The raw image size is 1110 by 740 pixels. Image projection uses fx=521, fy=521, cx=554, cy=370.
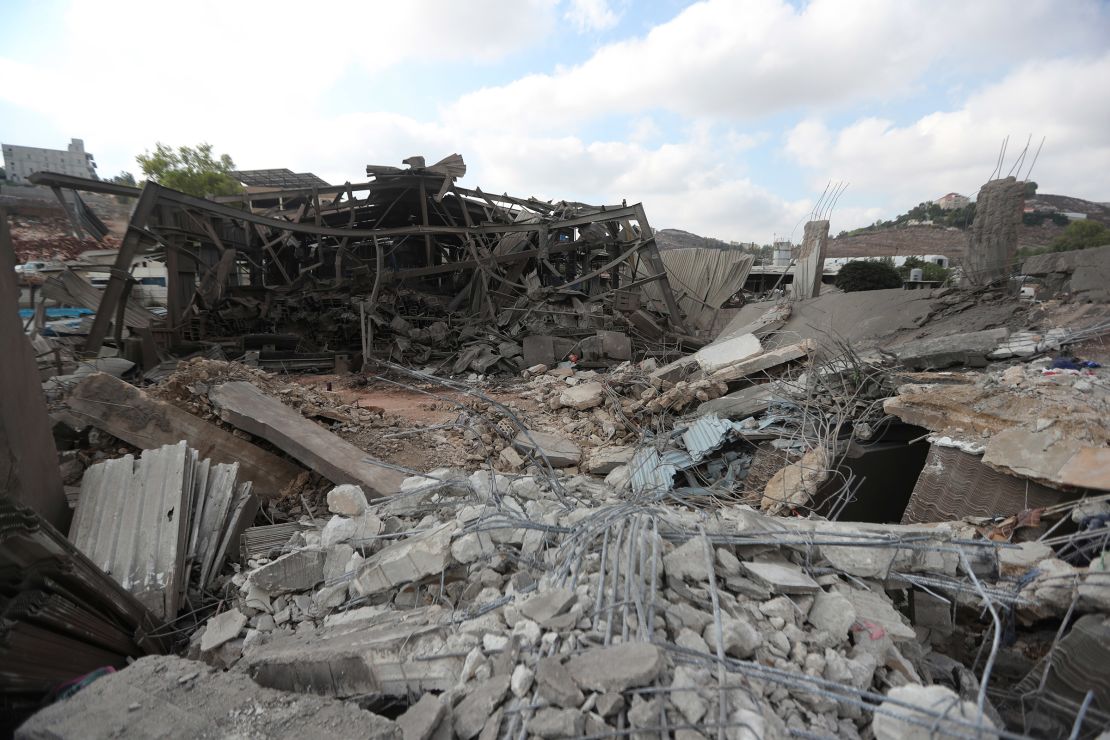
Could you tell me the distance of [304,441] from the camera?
423 cm

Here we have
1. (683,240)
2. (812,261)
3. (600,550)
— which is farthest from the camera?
(683,240)

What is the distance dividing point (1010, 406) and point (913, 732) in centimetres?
324

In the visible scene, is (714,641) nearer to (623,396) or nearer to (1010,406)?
(1010,406)

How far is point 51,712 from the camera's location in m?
1.75

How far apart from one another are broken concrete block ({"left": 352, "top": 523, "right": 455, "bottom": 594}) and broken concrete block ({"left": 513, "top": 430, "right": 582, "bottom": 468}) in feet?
8.45

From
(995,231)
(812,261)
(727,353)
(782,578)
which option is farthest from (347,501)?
(812,261)

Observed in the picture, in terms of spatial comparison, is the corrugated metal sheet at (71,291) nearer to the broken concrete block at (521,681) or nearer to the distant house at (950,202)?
the broken concrete block at (521,681)

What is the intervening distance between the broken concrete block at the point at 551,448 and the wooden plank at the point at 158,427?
7.65 ft

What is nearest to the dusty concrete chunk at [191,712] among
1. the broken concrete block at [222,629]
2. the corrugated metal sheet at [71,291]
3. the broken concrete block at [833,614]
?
the broken concrete block at [222,629]

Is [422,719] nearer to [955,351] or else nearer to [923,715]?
[923,715]

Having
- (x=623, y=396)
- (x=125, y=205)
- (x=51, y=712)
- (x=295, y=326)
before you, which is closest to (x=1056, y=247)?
(x=623, y=396)

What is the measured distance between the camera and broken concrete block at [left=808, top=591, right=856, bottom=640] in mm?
2055

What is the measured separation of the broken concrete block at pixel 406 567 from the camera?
8.22 ft

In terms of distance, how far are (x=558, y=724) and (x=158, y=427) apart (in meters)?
4.08
